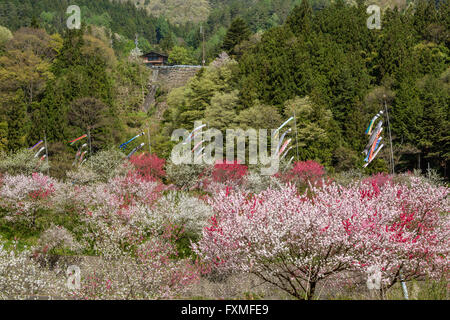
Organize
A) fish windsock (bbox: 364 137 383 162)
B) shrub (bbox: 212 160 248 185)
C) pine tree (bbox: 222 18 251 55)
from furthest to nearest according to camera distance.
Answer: pine tree (bbox: 222 18 251 55), fish windsock (bbox: 364 137 383 162), shrub (bbox: 212 160 248 185)

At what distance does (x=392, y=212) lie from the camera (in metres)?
10.3

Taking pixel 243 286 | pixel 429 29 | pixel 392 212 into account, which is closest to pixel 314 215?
pixel 392 212

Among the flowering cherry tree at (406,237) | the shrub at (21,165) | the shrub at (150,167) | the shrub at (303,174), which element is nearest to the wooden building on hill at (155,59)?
the shrub at (150,167)

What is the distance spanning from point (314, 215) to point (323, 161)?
105ft

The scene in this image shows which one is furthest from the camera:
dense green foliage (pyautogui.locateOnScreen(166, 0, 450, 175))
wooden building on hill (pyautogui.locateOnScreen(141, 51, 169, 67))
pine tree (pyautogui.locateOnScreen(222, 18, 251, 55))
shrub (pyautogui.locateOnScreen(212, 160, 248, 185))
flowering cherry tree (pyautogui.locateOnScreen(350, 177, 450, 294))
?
wooden building on hill (pyautogui.locateOnScreen(141, 51, 169, 67))

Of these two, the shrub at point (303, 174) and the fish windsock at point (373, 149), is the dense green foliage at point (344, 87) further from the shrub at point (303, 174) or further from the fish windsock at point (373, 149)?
the shrub at point (303, 174)

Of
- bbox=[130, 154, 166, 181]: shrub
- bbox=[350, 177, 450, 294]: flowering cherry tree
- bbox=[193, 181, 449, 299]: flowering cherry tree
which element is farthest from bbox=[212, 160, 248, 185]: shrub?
bbox=[193, 181, 449, 299]: flowering cherry tree

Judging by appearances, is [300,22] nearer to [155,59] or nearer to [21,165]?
[155,59]

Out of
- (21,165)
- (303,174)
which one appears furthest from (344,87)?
(21,165)

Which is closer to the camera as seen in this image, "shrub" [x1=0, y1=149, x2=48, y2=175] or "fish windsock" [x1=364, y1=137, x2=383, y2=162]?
"shrub" [x1=0, y1=149, x2=48, y2=175]

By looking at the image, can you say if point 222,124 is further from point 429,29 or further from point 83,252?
point 429,29

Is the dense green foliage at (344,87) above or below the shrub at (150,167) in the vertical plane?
above

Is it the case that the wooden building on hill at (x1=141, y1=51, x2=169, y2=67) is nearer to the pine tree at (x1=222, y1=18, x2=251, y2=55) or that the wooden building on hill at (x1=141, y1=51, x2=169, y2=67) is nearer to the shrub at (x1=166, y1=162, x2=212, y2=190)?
the pine tree at (x1=222, y1=18, x2=251, y2=55)

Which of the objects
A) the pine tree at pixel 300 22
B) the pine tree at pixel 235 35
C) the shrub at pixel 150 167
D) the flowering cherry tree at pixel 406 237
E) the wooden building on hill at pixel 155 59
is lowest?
the shrub at pixel 150 167
